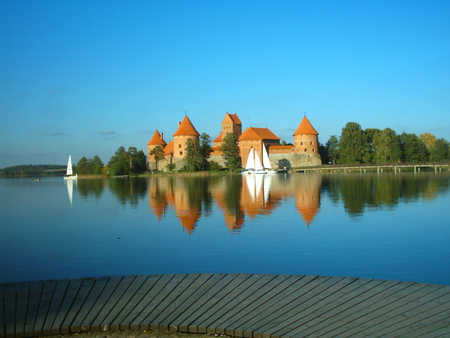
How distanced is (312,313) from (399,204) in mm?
10995

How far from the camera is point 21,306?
4.00 m

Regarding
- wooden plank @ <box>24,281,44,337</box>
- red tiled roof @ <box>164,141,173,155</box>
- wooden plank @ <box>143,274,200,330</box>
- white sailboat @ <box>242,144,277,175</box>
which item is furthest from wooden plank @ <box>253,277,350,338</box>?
red tiled roof @ <box>164,141,173,155</box>

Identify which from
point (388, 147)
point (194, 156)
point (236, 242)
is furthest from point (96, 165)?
point (236, 242)

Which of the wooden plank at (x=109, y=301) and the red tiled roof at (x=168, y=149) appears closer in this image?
the wooden plank at (x=109, y=301)

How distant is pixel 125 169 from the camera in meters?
58.3

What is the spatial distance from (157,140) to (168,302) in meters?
67.9

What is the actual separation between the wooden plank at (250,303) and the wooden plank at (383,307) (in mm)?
812

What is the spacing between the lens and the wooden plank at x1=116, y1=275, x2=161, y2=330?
366cm

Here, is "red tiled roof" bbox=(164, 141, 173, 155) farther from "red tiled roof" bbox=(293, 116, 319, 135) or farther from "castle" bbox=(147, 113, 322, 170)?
"red tiled roof" bbox=(293, 116, 319, 135)

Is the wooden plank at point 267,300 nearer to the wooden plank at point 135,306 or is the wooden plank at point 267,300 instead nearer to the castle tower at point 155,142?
the wooden plank at point 135,306

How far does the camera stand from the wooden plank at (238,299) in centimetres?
357

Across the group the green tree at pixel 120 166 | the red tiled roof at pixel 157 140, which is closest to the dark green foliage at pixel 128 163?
the green tree at pixel 120 166

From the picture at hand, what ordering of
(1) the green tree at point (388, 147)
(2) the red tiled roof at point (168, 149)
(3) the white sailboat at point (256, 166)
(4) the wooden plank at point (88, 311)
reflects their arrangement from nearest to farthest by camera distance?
(4) the wooden plank at point (88, 311), (1) the green tree at point (388, 147), (3) the white sailboat at point (256, 166), (2) the red tiled roof at point (168, 149)

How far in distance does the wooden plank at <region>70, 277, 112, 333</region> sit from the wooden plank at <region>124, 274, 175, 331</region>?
308 mm
